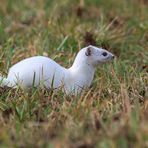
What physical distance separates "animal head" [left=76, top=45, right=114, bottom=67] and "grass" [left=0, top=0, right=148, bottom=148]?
0.14 metres

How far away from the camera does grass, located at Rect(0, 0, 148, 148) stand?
2898mm

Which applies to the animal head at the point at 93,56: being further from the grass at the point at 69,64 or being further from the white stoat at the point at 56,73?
the grass at the point at 69,64

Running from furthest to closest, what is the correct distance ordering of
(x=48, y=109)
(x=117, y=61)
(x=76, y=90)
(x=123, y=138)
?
→ (x=117, y=61) → (x=76, y=90) → (x=48, y=109) → (x=123, y=138)

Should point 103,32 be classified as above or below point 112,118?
above

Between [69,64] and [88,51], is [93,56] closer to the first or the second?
[88,51]

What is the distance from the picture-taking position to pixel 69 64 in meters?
4.50

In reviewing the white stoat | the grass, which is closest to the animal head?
the white stoat

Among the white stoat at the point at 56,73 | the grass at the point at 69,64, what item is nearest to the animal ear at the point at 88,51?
the white stoat at the point at 56,73

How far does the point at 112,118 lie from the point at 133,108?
20 centimetres

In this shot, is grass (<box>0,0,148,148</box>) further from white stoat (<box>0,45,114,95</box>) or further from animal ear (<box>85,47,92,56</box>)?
animal ear (<box>85,47,92,56</box>)

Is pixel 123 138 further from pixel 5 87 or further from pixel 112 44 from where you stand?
pixel 112 44

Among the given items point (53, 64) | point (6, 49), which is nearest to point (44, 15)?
point (6, 49)

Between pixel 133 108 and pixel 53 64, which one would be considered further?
pixel 53 64

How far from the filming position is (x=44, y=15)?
5832 mm
